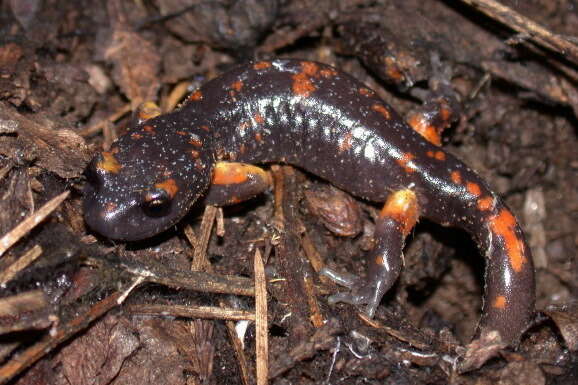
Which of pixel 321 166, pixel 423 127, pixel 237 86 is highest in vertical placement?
pixel 237 86

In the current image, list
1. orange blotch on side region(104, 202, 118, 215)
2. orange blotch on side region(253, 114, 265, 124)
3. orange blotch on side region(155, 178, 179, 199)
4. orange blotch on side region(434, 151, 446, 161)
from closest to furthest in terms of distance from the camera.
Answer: orange blotch on side region(104, 202, 118, 215)
orange blotch on side region(155, 178, 179, 199)
orange blotch on side region(434, 151, 446, 161)
orange blotch on side region(253, 114, 265, 124)

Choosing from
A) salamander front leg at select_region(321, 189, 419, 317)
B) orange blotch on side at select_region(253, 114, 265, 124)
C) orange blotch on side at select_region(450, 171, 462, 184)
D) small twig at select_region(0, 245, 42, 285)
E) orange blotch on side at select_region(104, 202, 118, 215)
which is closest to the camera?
small twig at select_region(0, 245, 42, 285)

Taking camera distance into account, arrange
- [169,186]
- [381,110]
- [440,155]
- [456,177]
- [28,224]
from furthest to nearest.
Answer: [381,110], [440,155], [456,177], [169,186], [28,224]

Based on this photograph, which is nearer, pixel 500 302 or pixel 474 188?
pixel 500 302

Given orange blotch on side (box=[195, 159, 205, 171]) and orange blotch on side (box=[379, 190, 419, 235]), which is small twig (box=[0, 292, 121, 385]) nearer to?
orange blotch on side (box=[195, 159, 205, 171])

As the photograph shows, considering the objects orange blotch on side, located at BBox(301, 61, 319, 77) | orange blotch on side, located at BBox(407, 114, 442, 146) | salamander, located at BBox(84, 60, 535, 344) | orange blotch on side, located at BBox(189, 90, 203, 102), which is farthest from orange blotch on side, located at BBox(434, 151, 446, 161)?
orange blotch on side, located at BBox(189, 90, 203, 102)

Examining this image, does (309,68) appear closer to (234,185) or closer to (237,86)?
(237,86)

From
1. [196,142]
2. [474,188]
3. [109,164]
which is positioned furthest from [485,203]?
[109,164]
